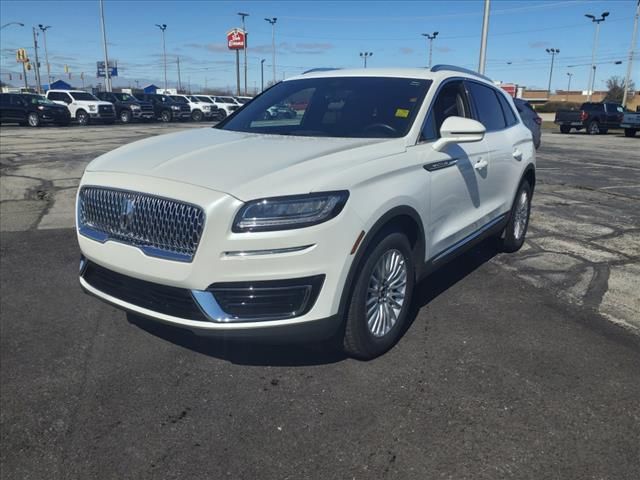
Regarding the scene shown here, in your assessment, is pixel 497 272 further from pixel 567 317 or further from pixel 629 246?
pixel 629 246

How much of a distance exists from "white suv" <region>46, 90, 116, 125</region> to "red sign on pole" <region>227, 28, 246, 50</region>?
36070 mm

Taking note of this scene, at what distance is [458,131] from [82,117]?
1244 inches

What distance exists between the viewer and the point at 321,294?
2.96 meters

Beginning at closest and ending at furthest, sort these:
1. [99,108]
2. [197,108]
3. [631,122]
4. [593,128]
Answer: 1. [631,122]
2. [99,108]
3. [593,128]
4. [197,108]

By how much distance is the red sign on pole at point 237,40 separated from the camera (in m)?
64.4

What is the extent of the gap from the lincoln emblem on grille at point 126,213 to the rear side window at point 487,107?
314 centimetres

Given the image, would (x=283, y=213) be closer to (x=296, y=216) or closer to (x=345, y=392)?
(x=296, y=216)

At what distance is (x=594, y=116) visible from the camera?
3116cm

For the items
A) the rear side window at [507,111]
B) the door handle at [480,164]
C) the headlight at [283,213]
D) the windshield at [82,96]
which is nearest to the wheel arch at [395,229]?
the headlight at [283,213]

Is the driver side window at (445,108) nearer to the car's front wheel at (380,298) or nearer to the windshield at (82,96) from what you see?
the car's front wheel at (380,298)

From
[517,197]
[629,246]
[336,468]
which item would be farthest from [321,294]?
[629,246]

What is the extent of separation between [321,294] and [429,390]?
903 millimetres

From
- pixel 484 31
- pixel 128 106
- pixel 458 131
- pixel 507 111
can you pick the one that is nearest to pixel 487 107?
pixel 507 111

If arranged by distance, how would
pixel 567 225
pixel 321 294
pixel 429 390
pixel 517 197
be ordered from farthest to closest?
pixel 567 225
pixel 517 197
pixel 429 390
pixel 321 294
